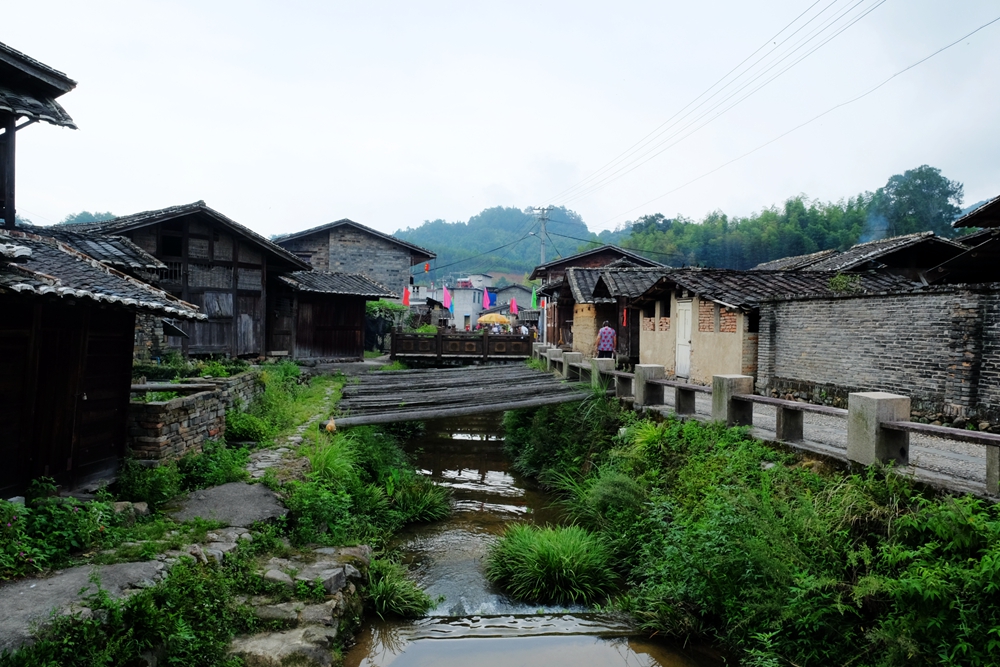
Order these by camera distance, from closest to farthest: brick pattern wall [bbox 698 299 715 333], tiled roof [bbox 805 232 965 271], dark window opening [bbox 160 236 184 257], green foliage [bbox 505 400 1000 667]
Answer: green foliage [bbox 505 400 1000 667] → brick pattern wall [bbox 698 299 715 333] → dark window opening [bbox 160 236 184 257] → tiled roof [bbox 805 232 965 271]

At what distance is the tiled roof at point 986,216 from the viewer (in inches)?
402

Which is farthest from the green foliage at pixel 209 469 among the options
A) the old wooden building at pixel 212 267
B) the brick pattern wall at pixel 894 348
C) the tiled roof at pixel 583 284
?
the tiled roof at pixel 583 284

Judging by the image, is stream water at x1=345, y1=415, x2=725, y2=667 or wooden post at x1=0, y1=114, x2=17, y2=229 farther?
wooden post at x1=0, y1=114, x2=17, y2=229

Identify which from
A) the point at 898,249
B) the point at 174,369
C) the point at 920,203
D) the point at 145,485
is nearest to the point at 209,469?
the point at 145,485

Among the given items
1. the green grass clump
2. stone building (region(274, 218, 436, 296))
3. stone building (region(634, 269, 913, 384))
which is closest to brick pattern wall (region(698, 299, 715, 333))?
stone building (region(634, 269, 913, 384))

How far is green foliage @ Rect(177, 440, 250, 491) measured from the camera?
7.37 meters

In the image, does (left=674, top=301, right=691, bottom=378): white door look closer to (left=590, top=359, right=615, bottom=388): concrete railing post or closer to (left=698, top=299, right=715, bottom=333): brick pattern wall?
(left=698, top=299, right=715, bottom=333): brick pattern wall

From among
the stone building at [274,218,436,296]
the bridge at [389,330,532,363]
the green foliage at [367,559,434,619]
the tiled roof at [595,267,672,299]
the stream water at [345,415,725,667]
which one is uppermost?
the stone building at [274,218,436,296]

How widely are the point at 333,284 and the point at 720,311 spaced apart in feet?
42.2

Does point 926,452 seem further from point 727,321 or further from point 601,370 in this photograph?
point 727,321

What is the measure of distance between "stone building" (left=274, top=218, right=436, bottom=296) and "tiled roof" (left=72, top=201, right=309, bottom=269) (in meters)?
12.7

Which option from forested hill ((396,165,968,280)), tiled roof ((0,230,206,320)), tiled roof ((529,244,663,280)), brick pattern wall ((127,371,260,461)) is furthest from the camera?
forested hill ((396,165,968,280))

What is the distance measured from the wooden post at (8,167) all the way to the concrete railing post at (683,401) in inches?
378

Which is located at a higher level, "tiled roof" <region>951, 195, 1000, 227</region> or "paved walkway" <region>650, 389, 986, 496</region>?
"tiled roof" <region>951, 195, 1000, 227</region>
